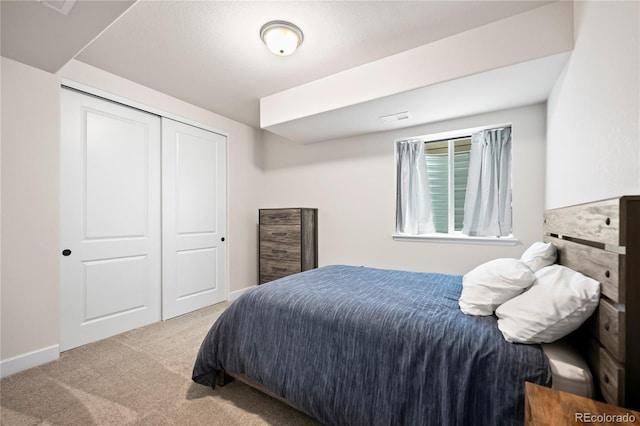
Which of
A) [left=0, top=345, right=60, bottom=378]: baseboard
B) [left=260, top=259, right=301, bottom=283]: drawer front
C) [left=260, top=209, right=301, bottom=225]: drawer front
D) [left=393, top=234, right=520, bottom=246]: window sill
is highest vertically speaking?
[left=260, top=209, right=301, bottom=225]: drawer front

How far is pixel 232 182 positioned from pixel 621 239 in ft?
13.1

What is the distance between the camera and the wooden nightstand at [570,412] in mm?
739

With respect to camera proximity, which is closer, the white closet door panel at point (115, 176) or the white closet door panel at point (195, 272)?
the white closet door panel at point (115, 176)

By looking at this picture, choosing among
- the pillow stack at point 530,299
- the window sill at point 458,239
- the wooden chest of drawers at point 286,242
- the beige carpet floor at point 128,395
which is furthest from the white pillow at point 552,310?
the wooden chest of drawers at point 286,242

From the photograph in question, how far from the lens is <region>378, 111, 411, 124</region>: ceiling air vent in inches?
117

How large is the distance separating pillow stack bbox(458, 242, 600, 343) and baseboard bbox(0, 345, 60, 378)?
3.18 metres

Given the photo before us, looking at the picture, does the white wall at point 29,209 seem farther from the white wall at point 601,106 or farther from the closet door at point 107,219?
the white wall at point 601,106

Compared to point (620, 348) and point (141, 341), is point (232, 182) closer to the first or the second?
point (141, 341)

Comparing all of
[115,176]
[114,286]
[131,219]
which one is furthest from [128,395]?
[115,176]

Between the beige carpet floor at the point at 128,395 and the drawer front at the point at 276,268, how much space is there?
1663 millimetres

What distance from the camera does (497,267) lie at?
1.51m

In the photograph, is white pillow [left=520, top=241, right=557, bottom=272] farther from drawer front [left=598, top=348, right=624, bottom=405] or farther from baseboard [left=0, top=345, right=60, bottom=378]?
baseboard [left=0, top=345, right=60, bottom=378]

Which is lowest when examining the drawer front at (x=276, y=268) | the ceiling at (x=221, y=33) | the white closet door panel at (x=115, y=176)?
the drawer front at (x=276, y=268)

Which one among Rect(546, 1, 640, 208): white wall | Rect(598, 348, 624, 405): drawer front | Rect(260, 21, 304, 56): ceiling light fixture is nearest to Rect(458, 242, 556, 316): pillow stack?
Rect(598, 348, 624, 405): drawer front
